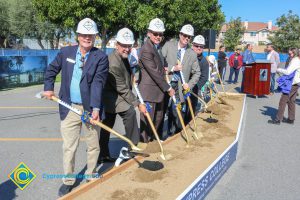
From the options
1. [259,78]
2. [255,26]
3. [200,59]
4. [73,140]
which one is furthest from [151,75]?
[255,26]

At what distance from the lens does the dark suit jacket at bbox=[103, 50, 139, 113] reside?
162 inches

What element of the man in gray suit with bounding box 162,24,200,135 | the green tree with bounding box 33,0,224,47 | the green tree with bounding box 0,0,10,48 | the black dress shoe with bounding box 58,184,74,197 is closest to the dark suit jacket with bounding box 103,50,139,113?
the black dress shoe with bounding box 58,184,74,197

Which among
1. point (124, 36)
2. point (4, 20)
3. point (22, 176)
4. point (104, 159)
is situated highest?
point (4, 20)

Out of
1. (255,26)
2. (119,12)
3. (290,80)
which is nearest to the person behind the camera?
(290,80)

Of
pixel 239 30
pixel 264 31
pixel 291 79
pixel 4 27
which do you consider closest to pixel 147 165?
pixel 291 79

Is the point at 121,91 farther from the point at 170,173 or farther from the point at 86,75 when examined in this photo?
the point at 170,173

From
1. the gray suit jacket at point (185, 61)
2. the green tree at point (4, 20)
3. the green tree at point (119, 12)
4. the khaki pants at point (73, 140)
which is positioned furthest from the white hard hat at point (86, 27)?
the green tree at point (4, 20)

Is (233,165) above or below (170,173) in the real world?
below

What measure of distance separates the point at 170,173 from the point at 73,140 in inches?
51.3

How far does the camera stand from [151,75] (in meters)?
4.67

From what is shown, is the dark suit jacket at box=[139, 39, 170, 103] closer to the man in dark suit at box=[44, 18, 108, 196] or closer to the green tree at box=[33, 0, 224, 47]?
the man in dark suit at box=[44, 18, 108, 196]

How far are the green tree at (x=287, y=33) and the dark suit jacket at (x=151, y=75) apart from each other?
169 ft

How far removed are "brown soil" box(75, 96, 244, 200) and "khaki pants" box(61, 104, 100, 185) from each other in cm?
39

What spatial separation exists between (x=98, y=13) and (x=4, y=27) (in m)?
29.0
